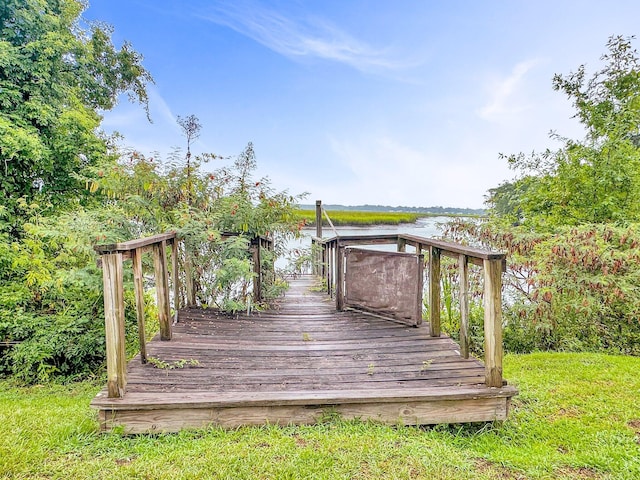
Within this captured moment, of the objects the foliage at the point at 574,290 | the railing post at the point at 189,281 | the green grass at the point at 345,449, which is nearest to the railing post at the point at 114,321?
the green grass at the point at 345,449

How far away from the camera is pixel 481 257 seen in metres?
2.59

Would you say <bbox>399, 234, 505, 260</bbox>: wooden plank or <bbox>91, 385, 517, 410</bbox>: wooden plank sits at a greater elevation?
<bbox>399, 234, 505, 260</bbox>: wooden plank

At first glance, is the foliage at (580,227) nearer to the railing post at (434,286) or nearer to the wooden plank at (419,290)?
the wooden plank at (419,290)

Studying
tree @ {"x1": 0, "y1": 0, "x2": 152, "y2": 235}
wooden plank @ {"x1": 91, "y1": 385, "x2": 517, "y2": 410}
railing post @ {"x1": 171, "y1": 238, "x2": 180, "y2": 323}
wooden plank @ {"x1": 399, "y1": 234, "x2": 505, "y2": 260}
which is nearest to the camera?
wooden plank @ {"x1": 91, "y1": 385, "x2": 517, "y2": 410}

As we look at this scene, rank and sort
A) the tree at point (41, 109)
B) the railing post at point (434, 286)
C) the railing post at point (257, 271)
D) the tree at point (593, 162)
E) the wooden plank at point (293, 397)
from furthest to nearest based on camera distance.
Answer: the tree at point (593, 162), the tree at point (41, 109), the railing post at point (257, 271), the railing post at point (434, 286), the wooden plank at point (293, 397)

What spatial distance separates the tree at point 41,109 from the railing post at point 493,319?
5925mm

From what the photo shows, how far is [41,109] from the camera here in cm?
547

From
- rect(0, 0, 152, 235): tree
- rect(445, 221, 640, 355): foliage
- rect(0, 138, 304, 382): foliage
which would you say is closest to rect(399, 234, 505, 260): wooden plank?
rect(0, 138, 304, 382): foliage

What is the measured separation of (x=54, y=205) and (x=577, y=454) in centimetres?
748

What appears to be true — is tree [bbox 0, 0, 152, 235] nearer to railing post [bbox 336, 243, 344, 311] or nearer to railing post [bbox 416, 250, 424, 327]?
railing post [bbox 336, 243, 344, 311]

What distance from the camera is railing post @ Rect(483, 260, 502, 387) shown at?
8.32ft

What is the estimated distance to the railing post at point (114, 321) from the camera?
2.41 m

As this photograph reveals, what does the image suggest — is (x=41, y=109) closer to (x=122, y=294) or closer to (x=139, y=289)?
(x=139, y=289)

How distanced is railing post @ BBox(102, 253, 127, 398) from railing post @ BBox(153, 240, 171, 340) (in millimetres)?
1063
